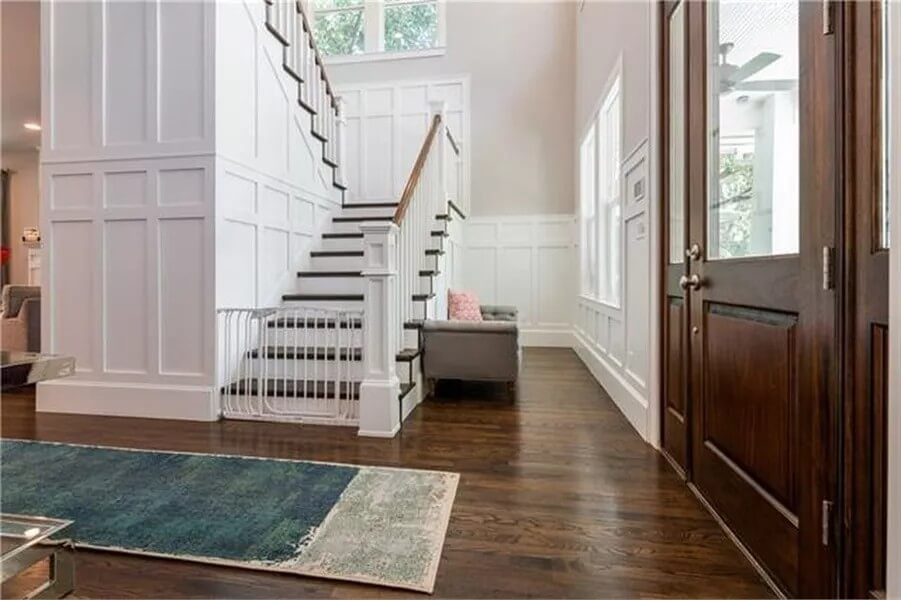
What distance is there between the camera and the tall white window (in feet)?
12.4

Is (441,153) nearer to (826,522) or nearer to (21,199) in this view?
(826,522)

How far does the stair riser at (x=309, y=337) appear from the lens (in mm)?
3268

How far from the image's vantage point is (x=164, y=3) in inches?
121

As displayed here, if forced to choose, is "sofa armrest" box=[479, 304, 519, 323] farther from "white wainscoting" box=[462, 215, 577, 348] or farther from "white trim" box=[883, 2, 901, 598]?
"white trim" box=[883, 2, 901, 598]

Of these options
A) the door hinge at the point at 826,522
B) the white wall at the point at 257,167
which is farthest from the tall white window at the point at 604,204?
the white wall at the point at 257,167

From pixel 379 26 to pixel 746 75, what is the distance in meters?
6.07

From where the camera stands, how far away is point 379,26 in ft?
21.2

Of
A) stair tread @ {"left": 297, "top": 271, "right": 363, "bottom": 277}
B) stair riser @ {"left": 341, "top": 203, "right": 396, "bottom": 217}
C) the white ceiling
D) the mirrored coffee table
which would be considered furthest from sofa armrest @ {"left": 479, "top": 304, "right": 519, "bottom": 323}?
the white ceiling

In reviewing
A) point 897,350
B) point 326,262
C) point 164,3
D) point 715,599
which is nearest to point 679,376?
point 715,599

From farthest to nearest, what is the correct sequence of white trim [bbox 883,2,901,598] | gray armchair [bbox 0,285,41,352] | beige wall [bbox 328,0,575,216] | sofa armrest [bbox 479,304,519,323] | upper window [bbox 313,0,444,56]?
upper window [bbox 313,0,444,56]
beige wall [bbox 328,0,575,216]
sofa armrest [bbox 479,304,519,323]
gray armchair [bbox 0,285,41,352]
white trim [bbox 883,2,901,598]

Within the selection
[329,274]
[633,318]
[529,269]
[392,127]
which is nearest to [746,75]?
[633,318]

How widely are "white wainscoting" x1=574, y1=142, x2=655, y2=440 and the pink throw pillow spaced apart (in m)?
1.32

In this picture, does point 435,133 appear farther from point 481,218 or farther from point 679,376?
point 679,376

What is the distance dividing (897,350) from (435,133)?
387cm
